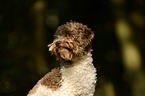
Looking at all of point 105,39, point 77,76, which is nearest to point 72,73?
point 77,76

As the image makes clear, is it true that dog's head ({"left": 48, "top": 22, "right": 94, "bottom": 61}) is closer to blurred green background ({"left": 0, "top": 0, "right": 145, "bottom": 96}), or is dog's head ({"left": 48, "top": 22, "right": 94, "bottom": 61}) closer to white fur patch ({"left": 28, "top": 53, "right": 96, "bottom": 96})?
white fur patch ({"left": 28, "top": 53, "right": 96, "bottom": 96})

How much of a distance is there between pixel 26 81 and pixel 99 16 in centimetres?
118

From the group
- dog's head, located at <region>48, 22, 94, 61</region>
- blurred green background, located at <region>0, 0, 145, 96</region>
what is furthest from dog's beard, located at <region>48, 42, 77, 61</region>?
blurred green background, located at <region>0, 0, 145, 96</region>

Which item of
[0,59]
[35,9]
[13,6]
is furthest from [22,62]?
[0,59]

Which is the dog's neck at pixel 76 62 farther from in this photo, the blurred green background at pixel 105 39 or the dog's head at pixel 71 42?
the blurred green background at pixel 105 39

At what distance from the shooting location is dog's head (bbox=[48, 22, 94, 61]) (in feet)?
1.34

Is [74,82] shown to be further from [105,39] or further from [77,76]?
[105,39]

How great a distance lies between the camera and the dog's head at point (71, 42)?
41 cm

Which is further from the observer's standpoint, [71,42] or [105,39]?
[105,39]

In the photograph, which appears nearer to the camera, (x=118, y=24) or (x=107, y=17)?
(x=118, y=24)

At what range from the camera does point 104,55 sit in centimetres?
185

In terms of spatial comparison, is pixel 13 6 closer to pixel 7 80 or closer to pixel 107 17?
pixel 7 80

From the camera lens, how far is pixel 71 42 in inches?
16.4

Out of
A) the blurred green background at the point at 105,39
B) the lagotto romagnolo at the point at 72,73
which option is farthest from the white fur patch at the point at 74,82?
the blurred green background at the point at 105,39
